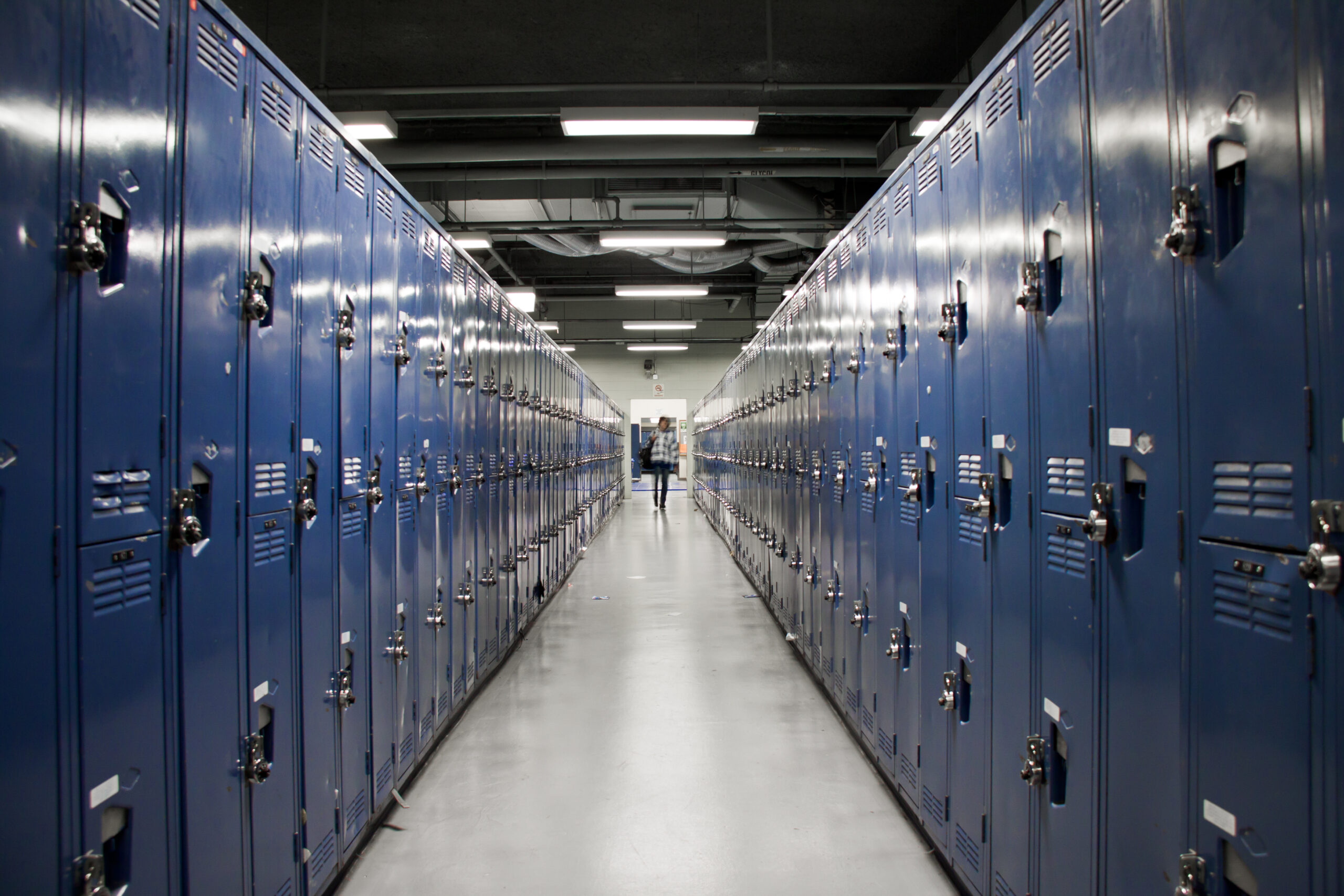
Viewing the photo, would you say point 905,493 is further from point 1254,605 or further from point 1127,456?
point 1254,605

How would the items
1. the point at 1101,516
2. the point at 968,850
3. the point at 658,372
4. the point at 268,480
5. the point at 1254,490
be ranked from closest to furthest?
the point at 1254,490 < the point at 1101,516 < the point at 268,480 < the point at 968,850 < the point at 658,372

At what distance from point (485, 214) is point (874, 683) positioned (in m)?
8.79

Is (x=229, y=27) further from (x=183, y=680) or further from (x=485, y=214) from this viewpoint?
(x=485, y=214)

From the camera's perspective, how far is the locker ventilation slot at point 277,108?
6.35 feet

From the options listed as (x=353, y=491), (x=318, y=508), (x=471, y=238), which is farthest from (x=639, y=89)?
(x=318, y=508)

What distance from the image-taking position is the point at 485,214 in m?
9.99

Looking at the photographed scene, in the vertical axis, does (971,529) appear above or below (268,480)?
below

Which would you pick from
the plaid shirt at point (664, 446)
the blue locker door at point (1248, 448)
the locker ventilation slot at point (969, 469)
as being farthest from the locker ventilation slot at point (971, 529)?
the plaid shirt at point (664, 446)

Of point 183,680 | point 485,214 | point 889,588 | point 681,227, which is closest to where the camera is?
point 183,680

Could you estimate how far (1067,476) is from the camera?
1.68 meters

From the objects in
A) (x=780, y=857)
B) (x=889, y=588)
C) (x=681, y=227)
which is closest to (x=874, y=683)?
(x=889, y=588)

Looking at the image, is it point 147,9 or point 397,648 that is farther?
point 397,648

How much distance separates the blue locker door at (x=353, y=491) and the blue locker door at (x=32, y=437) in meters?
1.10

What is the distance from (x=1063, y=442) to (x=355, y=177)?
2.47m
